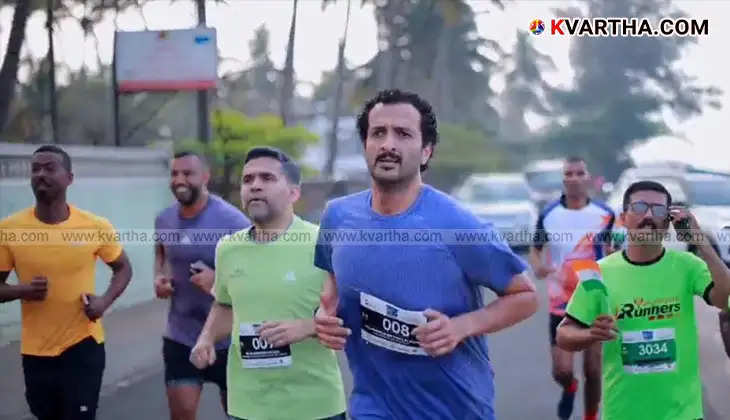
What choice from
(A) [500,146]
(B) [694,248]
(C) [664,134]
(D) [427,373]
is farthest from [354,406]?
(A) [500,146]

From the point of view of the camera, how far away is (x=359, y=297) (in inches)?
141

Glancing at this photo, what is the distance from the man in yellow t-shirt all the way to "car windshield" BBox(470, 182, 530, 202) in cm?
1728

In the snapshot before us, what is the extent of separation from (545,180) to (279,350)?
80.7 ft

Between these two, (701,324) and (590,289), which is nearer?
(590,289)

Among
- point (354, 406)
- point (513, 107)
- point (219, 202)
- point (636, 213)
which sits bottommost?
point (354, 406)

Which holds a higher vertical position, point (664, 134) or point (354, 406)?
point (664, 134)

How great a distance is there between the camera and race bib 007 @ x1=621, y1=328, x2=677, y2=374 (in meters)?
4.20

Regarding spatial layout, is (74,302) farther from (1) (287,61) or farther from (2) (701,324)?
(1) (287,61)

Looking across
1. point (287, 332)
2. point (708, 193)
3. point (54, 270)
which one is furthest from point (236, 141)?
point (287, 332)

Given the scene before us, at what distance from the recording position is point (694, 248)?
442 centimetres

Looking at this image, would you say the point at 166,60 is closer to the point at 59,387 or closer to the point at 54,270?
the point at 54,270

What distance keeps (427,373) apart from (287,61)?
77.5 ft

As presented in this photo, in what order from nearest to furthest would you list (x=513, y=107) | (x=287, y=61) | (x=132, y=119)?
(x=287, y=61)
(x=132, y=119)
(x=513, y=107)

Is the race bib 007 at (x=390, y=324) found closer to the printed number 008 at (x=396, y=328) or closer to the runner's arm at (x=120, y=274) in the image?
the printed number 008 at (x=396, y=328)
